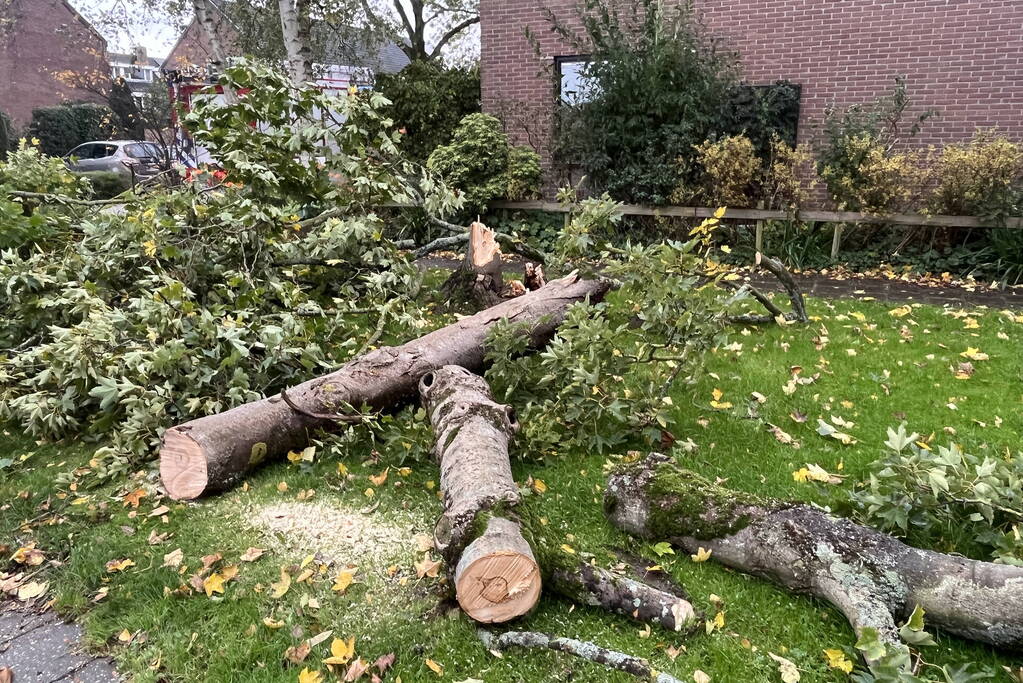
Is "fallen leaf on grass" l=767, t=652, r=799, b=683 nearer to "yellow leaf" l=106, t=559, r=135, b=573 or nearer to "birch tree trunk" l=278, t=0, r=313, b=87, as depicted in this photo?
"yellow leaf" l=106, t=559, r=135, b=573

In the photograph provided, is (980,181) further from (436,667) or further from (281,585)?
(281,585)

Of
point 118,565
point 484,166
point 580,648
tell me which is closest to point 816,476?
point 580,648

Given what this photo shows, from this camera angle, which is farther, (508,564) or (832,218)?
(832,218)

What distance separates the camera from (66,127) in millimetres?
25703

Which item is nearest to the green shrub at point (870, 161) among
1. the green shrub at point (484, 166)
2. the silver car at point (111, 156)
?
the green shrub at point (484, 166)

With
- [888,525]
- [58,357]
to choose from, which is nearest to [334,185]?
[58,357]

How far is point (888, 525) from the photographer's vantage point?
2986 mm

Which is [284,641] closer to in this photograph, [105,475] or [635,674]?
[635,674]

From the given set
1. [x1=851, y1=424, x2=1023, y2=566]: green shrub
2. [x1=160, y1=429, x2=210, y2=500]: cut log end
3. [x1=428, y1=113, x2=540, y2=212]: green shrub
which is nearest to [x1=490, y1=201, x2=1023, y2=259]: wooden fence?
[x1=428, y1=113, x2=540, y2=212]: green shrub

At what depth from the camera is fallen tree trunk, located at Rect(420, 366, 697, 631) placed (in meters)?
2.51

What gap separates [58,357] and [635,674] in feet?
12.6

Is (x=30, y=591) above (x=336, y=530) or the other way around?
the other way around

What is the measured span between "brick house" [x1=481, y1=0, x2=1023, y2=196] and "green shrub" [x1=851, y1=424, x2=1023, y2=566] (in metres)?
9.27

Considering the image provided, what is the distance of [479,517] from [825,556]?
131cm
